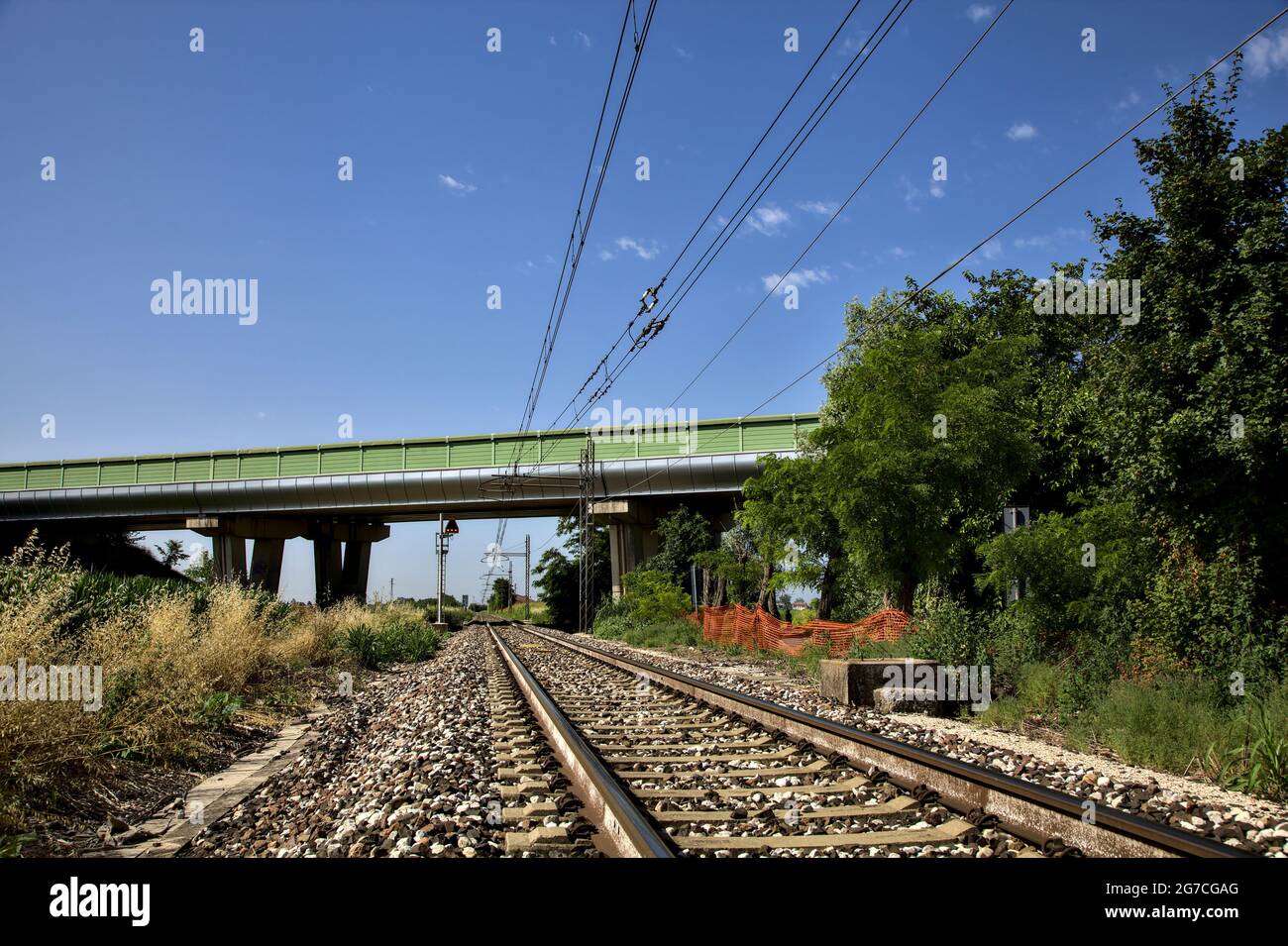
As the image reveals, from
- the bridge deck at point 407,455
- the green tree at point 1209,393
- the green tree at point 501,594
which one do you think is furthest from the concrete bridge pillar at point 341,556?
the green tree at point 501,594

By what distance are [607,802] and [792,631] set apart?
17.5 m

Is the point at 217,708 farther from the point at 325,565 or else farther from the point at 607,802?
the point at 325,565

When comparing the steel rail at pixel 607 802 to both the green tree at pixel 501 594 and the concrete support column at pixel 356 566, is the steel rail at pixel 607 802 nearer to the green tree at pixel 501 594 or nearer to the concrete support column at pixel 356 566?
the concrete support column at pixel 356 566

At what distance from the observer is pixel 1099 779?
6.61 meters

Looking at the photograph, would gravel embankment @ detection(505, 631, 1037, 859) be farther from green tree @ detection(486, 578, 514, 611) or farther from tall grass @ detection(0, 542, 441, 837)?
green tree @ detection(486, 578, 514, 611)

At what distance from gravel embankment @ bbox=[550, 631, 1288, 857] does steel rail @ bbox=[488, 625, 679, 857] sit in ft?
9.97

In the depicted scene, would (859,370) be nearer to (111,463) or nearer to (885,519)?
(885,519)

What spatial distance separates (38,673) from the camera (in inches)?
293

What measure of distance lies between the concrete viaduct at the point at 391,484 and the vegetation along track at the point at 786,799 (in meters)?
31.3

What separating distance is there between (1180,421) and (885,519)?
695 cm

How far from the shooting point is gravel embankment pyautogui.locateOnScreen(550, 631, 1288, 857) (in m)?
5.22

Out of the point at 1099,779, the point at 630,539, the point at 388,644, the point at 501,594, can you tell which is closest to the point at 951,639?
the point at 1099,779

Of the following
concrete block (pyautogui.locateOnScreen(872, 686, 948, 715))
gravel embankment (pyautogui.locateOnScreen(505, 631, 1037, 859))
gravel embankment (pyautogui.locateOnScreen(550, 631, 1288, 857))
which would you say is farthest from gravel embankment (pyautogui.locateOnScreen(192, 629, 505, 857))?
concrete block (pyautogui.locateOnScreen(872, 686, 948, 715))
